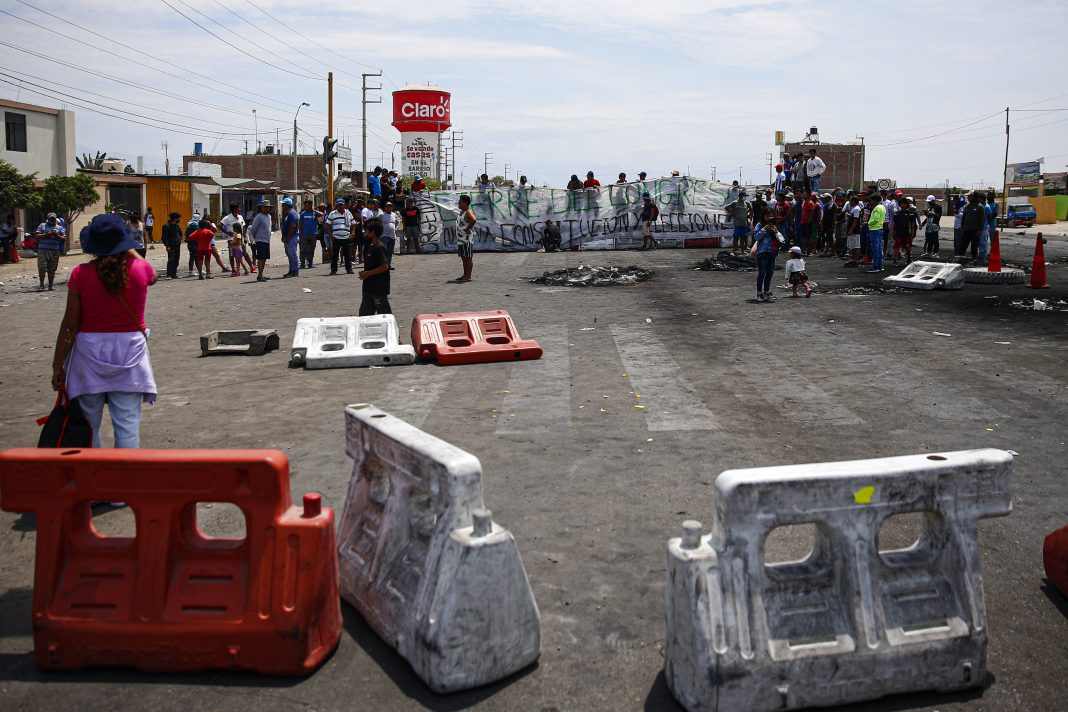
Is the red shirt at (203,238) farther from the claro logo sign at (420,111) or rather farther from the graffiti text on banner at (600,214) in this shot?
the claro logo sign at (420,111)

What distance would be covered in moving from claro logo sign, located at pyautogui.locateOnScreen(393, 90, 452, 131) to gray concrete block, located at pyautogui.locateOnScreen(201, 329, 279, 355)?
259 feet

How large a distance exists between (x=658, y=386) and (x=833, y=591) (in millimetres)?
5865

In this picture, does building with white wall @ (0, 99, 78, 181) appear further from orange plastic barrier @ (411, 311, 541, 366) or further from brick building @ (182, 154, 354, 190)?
brick building @ (182, 154, 354, 190)

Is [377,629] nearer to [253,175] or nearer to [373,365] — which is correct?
[373,365]

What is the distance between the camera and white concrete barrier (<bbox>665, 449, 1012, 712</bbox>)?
3660 mm

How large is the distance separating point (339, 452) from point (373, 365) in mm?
4171

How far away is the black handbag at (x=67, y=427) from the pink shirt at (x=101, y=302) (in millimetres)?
462

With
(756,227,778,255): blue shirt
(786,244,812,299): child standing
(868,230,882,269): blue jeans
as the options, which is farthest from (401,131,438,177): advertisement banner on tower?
(756,227,778,255): blue shirt

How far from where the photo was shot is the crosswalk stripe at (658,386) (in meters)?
8.20

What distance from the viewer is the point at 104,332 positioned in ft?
18.9

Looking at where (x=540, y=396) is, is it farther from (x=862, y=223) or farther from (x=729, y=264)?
(x=862, y=223)

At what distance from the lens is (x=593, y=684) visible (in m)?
3.94

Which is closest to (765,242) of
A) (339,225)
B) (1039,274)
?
(1039,274)

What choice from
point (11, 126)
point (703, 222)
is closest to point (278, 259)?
point (703, 222)
